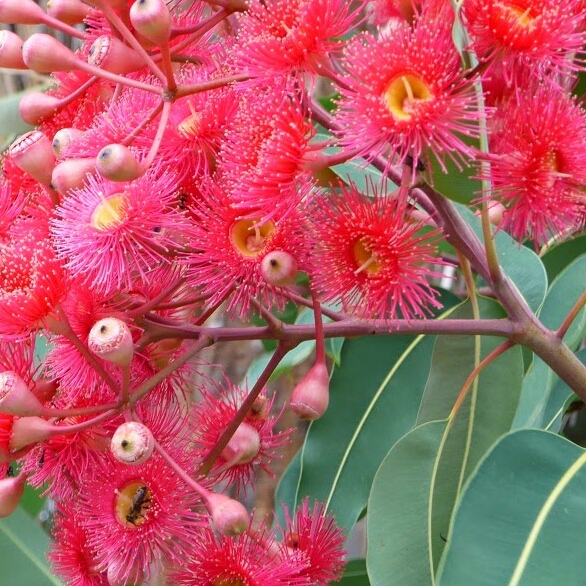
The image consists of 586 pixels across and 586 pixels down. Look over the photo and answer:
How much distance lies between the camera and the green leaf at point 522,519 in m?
0.78

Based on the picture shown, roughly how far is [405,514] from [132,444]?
14.0 inches

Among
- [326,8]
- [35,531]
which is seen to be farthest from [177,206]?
[35,531]

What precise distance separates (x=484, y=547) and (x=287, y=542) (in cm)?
24

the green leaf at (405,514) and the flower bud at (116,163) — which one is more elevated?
the flower bud at (116,163)

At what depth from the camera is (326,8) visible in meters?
0.80

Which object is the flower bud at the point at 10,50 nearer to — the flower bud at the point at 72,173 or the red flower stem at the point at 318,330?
the flower bud at the point at 72,173

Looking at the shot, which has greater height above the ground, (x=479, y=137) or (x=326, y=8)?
(x=326, y=8)

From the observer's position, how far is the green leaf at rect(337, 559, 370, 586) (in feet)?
4.37

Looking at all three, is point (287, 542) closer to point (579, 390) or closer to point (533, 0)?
point (579, 390)

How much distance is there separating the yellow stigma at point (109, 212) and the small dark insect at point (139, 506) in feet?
0.85

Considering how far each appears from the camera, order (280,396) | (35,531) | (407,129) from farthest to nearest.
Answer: (280,396) → (35,531) → (407,129)

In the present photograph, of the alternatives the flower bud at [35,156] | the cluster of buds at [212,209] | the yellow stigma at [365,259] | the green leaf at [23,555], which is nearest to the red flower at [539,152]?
the cluster of buds at [212,209]

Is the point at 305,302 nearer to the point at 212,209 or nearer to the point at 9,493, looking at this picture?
the point at 212,209

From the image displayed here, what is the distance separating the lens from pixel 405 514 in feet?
3.24
